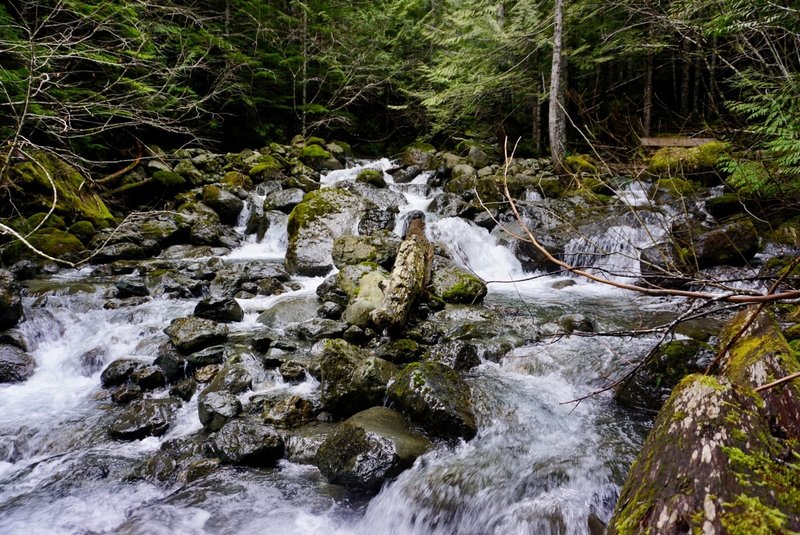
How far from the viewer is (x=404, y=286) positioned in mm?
6340

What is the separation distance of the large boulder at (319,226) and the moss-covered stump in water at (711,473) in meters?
7.89

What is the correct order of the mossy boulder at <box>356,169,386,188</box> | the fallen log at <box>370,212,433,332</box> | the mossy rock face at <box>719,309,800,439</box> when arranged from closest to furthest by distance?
the mossy rock face at <box>719,309,800,439</box>, the fallen log at <box>370,212,433,332</box>, the mossy boulder at <box>356,169,386,188</box>

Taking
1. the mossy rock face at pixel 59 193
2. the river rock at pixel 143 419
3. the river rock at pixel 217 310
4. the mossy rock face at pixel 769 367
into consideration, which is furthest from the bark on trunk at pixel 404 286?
the mossy rock face at pixel 59 193

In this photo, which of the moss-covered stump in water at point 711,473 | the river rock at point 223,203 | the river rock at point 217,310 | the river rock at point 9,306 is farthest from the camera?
the river rock at point 223,203

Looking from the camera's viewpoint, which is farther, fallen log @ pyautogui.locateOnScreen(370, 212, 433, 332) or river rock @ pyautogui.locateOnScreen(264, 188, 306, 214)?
river rock @ pyautogui.locateOnScreen(264, 188, 306, 214)

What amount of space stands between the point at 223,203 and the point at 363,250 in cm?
567

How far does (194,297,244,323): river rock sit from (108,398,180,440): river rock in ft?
7.15

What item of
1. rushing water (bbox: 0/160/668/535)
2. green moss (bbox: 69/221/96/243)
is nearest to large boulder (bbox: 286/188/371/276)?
rushing water (bbox: 0/160/668/535)

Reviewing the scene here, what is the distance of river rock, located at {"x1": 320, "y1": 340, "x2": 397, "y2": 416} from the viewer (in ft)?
14.3

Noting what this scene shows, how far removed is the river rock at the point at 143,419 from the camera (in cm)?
417

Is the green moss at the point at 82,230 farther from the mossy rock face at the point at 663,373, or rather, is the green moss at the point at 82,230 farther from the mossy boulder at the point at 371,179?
the mossy rock face at the point at 663,373

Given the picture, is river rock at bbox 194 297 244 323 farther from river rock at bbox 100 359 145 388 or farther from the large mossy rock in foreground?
the large mossy rock in foreground

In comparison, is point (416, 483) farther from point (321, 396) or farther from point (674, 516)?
point (674, 516)

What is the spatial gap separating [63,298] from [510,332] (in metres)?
7.35
